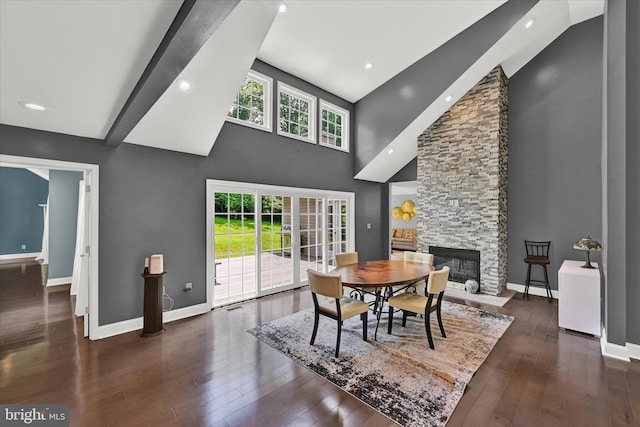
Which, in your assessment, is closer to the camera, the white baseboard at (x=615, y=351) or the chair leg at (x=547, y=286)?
the white baseboard at (x=615, y=351)

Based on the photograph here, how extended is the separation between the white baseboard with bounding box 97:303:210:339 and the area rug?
1.16m

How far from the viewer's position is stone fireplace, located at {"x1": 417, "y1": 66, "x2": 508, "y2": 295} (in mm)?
5164

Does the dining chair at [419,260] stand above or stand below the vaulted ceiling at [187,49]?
below

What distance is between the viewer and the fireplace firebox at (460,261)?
540cm

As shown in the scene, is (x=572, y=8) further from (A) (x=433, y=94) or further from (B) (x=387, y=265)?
(B) (x=387, y=265)

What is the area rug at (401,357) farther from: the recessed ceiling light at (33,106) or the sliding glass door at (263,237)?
the recessed ceiling light at (33,106)

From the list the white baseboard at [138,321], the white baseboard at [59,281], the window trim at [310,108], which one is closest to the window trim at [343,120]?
the window trim at [310,108]

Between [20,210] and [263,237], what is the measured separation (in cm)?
905

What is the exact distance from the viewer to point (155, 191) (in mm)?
3818

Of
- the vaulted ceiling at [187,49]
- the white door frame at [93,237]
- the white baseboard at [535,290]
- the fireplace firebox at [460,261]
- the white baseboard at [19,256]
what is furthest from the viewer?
the white baseboard at [19,256]

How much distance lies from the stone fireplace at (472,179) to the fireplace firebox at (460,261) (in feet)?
0.29

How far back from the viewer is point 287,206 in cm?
542

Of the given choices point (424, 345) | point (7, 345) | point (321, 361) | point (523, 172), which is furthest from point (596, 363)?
point (7, 345)

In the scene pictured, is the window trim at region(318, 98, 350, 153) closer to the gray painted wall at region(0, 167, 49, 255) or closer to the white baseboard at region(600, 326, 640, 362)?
the white baseboard at region(600, 326, 640, 362)
